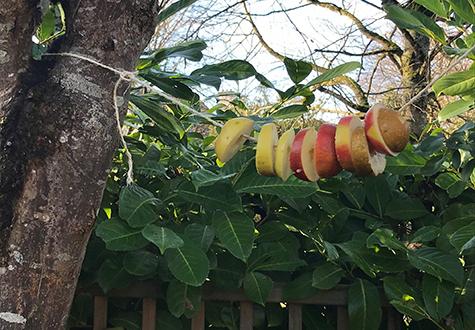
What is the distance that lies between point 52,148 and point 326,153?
1.41 feet

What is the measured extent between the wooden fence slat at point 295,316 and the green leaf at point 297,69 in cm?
53

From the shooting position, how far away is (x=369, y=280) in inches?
55.4

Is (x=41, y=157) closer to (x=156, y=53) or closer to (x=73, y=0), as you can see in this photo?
(x=73, y=0)

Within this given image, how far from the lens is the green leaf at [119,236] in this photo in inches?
44.6

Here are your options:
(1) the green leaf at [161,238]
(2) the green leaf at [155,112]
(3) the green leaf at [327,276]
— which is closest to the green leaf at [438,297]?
(3) the green leaf at [327,276]

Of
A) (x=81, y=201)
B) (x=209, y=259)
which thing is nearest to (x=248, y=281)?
(x=209, y=259)

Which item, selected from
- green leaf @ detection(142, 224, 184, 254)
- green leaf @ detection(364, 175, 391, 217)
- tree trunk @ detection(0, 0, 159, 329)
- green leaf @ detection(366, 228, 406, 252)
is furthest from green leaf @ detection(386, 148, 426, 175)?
tree trunk @ detection(0, 0, 159, 329)

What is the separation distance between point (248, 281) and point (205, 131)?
10.4ft

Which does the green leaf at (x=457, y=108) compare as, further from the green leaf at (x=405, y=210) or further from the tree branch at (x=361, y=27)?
the tree branch at (x=361, y=27)

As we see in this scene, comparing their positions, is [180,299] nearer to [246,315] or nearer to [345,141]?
[246,315]

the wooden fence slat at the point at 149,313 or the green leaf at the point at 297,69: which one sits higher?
the green leaf at the point at 297,69

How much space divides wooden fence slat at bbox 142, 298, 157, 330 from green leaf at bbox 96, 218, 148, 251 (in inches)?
8.3

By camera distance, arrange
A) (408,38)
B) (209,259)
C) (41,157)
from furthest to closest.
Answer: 1. (408,38)
2. (209,259)
3. (41,157)

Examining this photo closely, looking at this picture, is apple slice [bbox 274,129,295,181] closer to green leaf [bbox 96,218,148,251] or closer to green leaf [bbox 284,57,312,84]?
green leaf [bbox 96,218,148,251]
